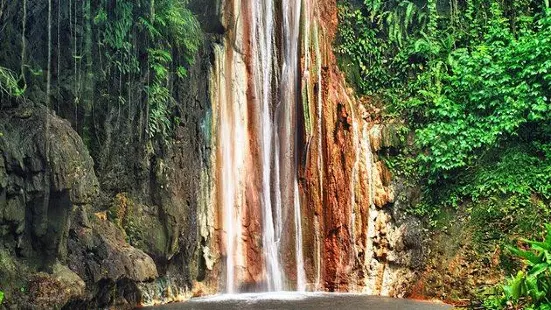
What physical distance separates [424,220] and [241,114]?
5195mm

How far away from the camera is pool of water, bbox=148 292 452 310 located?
11.6m

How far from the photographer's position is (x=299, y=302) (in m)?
12.4

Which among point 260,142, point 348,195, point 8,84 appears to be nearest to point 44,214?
point 8,84

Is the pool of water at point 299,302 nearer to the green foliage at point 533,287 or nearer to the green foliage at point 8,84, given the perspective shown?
the green foliage at point 533,287

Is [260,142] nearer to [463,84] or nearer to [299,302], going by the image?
[299,302]

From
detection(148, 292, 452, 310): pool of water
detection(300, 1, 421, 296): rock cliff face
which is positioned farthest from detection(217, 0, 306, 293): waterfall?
detection(148, 292, 452, 310): pool of water

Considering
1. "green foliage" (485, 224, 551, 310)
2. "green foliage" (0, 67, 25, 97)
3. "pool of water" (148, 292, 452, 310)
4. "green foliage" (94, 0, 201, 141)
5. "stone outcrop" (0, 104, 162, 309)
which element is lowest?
"pool of water" (148, 292, 452, 310)

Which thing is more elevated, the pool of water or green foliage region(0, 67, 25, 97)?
green foliage region(0, 67, 25, 97)

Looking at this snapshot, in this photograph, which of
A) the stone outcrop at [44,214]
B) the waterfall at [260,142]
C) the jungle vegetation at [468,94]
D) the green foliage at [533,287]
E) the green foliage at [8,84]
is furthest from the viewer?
the waterfall at [260,142]

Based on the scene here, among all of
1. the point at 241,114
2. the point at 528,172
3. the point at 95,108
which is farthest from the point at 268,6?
the point at 528,172

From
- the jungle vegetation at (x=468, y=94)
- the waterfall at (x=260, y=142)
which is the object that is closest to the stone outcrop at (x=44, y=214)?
the waterfall at (x=260, y=142)

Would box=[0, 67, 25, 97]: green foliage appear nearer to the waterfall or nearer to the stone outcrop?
the stone outcrop

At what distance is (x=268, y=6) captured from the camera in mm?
16703

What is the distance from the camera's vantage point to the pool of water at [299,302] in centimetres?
1162
